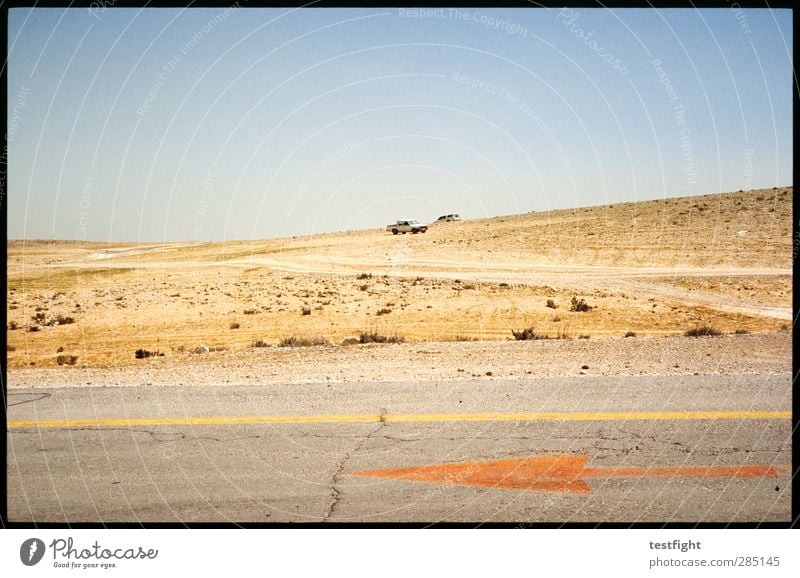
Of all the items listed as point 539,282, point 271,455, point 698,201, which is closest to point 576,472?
point 271,455

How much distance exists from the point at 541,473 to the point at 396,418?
191 cm

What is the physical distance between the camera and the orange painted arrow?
496cm

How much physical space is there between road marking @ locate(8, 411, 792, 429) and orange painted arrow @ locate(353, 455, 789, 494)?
1.21 meters

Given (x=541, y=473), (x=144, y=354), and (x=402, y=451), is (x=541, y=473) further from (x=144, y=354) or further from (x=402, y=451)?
(x=144, y=354)

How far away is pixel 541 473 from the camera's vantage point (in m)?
5.12

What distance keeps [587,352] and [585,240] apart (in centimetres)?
3901

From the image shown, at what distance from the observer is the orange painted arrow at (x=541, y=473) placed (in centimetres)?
496

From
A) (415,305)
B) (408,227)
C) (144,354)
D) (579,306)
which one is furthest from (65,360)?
(408,227)

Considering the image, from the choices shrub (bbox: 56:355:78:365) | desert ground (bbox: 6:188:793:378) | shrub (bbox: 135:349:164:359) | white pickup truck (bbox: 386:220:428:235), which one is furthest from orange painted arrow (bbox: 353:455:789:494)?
white pickup truck (bbox: 386:220:428:235)

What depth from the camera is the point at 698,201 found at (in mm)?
65938

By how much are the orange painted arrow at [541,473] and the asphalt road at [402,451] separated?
20 mm

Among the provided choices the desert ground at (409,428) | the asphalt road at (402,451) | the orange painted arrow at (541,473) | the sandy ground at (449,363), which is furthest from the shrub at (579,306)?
the orange painted arrow at (541,473)

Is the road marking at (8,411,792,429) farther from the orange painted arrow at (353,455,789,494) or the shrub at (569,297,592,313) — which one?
the shrub at (569,297,592,313)

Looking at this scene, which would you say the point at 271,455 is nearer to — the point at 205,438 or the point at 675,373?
the point at 205,438
